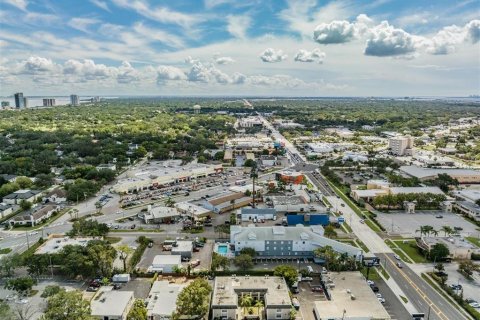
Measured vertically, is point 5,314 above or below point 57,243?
above

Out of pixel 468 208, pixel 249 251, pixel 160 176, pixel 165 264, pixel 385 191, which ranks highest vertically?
pixel 160 176

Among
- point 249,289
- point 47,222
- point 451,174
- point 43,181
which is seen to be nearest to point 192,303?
point 249,289

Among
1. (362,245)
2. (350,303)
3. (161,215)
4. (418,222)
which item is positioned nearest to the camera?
(350,303)

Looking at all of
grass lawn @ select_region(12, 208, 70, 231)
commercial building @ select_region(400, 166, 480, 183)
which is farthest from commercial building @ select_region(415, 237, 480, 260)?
grass lawn @ select_region(12, 208, 70, 231)

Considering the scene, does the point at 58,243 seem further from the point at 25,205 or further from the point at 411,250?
the point at 411,250

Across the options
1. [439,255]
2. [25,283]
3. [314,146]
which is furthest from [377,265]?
[314,146]

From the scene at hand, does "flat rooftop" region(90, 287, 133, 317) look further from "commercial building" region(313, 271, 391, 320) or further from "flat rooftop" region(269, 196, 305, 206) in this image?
"flat rooftop" region(269, 196, 305, 206)
